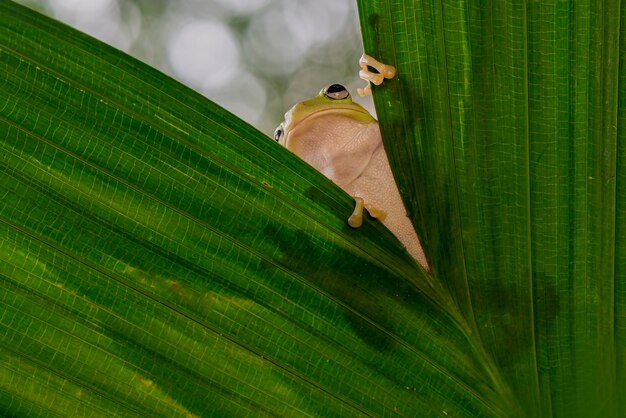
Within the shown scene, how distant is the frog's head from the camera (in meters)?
1.59

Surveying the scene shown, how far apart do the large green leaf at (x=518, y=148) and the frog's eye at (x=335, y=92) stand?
59 cm

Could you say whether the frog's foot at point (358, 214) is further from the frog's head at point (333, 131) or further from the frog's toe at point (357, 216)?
the frog's head at point (333, 131)

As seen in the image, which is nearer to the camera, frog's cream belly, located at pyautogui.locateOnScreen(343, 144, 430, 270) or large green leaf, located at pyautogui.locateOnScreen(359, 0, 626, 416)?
large green leaf, located at pyautogui.locateOnScreen(359, 0, 626, 416)

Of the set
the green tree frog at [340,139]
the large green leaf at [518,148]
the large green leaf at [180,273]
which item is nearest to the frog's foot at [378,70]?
the large green leaf at [518,148]

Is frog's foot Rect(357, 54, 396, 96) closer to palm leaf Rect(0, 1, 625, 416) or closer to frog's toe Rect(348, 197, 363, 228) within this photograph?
palm leaf Rect(0, 1, 625, 416)

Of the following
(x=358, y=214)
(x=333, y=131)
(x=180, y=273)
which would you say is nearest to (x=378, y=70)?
(x=358, y=214)

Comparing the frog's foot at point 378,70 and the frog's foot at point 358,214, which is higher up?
the frog's foot at point 378,70

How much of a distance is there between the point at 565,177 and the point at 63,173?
0.69 metres

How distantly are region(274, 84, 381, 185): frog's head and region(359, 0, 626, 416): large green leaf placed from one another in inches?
22.8

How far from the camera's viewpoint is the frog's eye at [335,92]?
5.27 ft

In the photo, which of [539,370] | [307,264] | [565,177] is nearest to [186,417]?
[307,264]

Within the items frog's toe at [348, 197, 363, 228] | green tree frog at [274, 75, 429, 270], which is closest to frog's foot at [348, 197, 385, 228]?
frog's toe at [348, 197, 363, 228]

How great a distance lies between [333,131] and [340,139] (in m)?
0.02

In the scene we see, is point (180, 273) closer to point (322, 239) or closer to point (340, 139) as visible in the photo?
point (322, 239)
